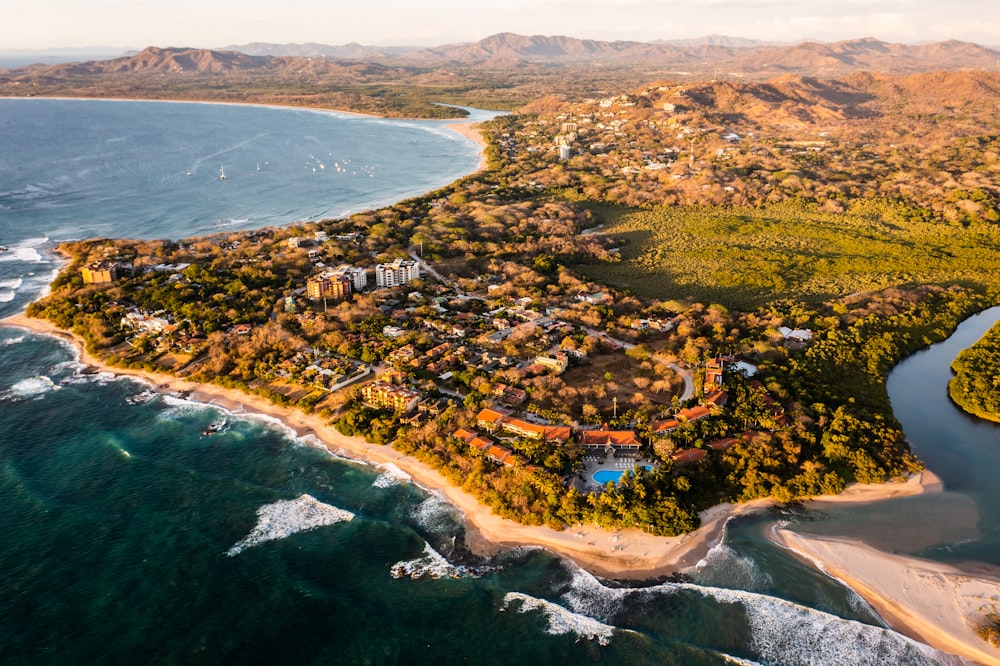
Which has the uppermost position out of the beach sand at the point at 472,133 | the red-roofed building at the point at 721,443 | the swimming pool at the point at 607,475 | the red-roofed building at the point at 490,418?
the beach sand at the point at 472,133

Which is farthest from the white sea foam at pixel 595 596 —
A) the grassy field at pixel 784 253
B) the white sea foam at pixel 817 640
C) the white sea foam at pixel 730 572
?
the grassy field at pixel 784 253

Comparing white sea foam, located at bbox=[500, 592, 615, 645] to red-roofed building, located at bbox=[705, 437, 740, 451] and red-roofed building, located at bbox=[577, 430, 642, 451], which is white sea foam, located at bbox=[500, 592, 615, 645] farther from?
red-roofed building, located at bbox=[705, 437, 740, 451]

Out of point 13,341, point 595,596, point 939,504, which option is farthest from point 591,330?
point 13,341

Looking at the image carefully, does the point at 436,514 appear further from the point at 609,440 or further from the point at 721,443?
the point at 721,443

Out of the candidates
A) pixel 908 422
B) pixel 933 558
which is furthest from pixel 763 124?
pixel 933 558

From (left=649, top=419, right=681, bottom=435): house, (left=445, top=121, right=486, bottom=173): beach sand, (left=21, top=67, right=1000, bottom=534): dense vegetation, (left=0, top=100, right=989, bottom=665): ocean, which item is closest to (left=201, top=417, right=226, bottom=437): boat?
(left=0, top=100, right=989, bottom=665): ocean

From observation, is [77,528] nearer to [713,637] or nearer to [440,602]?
[440,602]

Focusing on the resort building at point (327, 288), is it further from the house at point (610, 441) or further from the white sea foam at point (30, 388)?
the house at point (610, 441)

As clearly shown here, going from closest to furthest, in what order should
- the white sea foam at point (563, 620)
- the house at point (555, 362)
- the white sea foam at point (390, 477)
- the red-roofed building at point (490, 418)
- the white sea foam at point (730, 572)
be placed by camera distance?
the white sea foam at point (563, 620) < the white sea foam at point (730, 572) < the white sea foam at point (390, 477) < the red-roofed building at point (490, 418) < the house at point (555, 362)
